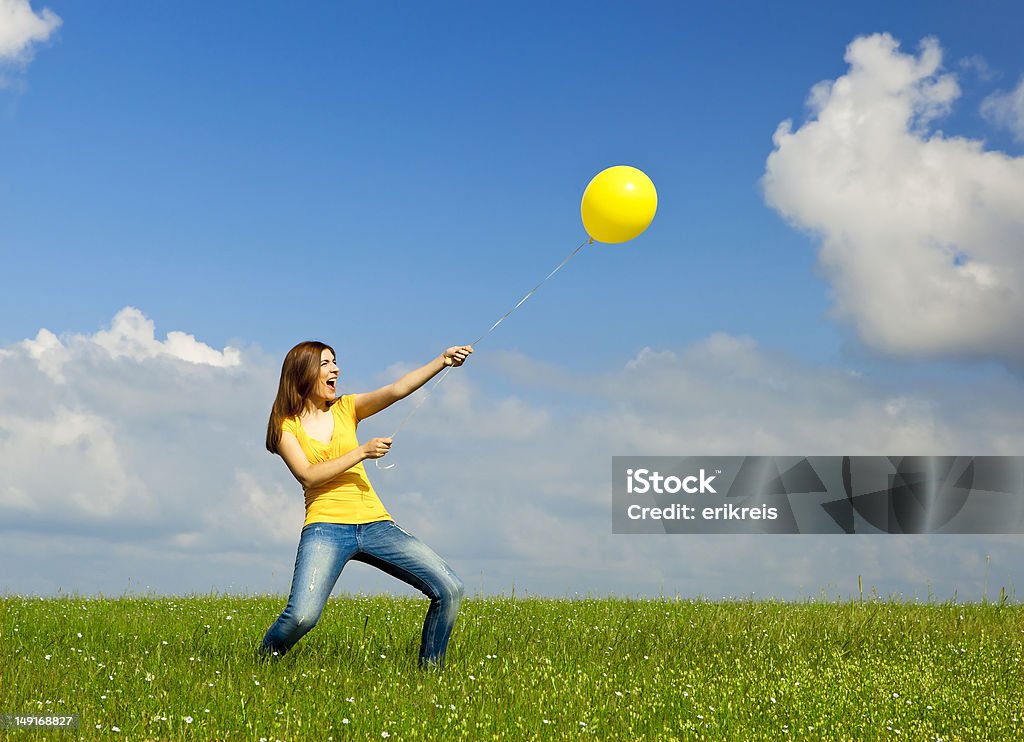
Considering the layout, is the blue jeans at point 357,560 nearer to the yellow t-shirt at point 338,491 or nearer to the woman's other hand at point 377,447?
the yellow t-shirt at point 338,491

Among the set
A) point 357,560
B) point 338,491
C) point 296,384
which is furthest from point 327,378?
point 357,560

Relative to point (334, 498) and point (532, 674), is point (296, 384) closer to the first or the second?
point (334, 498)

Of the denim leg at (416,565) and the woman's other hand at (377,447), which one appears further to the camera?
the denim leg at (416,565)

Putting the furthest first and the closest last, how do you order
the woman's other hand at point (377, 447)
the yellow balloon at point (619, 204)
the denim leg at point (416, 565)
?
the yellow balloon at point (619, 204) < the denim leg at point (416, 565) < the woman's other hand at point (377, 447)

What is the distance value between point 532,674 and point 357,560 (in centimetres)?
186

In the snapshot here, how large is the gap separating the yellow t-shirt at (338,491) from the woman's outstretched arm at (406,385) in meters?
0.28

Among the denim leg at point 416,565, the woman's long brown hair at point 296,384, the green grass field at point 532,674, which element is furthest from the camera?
the woman's long brown hair at point 296,384

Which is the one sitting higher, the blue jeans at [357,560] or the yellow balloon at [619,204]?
the yellow balloon at [619,204]

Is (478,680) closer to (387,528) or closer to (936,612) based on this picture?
(387,528)

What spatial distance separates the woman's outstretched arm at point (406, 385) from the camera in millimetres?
8609

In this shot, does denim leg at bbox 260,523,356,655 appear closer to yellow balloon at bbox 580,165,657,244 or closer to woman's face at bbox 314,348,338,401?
woman's face at bbox 314,348,338,401

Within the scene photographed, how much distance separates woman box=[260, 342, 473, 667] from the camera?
849 centimetres

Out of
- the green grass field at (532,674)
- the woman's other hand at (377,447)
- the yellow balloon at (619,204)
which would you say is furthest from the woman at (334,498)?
the yellow balloon at (619,204)

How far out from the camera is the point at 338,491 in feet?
28.2
